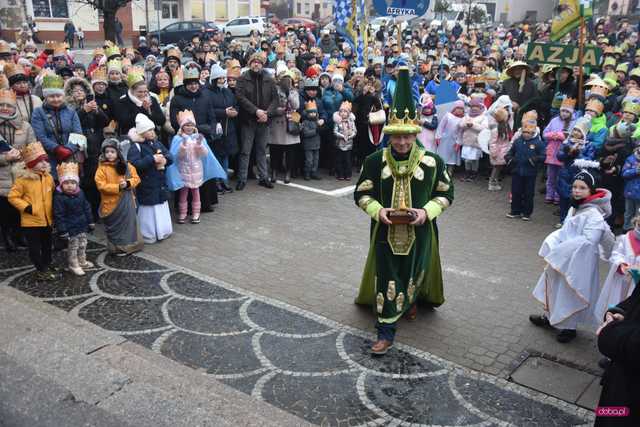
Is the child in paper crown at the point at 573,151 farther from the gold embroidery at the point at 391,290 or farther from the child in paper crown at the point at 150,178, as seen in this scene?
the child in paper crown at the point at 150,178

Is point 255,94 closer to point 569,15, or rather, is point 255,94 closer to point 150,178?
point 150,178

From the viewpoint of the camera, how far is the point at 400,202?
535 centimetres

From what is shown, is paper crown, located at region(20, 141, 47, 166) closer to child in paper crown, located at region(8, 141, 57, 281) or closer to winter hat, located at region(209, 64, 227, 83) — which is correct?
child in paper crown, located at region(8, 141, 57, 281)

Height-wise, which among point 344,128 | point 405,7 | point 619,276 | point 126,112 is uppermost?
point 405,7

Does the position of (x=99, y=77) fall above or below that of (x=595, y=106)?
above

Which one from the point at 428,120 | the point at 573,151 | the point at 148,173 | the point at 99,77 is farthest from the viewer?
the point at 428,120

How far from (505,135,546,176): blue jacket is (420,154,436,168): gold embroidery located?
14.6ft

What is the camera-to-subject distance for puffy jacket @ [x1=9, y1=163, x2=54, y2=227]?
6.52 m

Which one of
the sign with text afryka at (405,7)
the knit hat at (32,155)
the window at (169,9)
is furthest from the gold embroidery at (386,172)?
the window at (169,9)

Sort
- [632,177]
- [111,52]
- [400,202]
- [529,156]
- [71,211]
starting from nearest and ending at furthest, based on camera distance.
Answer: [400,202] < [71,211] < [632,177] < [529,156] < [111,52]

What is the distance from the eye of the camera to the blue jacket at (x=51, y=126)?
25.1 ft

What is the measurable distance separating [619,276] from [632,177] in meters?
3.78

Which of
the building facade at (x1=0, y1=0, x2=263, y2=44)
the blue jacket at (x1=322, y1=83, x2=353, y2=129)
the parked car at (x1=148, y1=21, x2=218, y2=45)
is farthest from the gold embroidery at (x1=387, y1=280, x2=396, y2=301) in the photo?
the parked car at (x1=148, y1=21, x2=218, y2=45)

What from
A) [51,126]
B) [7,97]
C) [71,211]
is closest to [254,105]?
[51,126]
